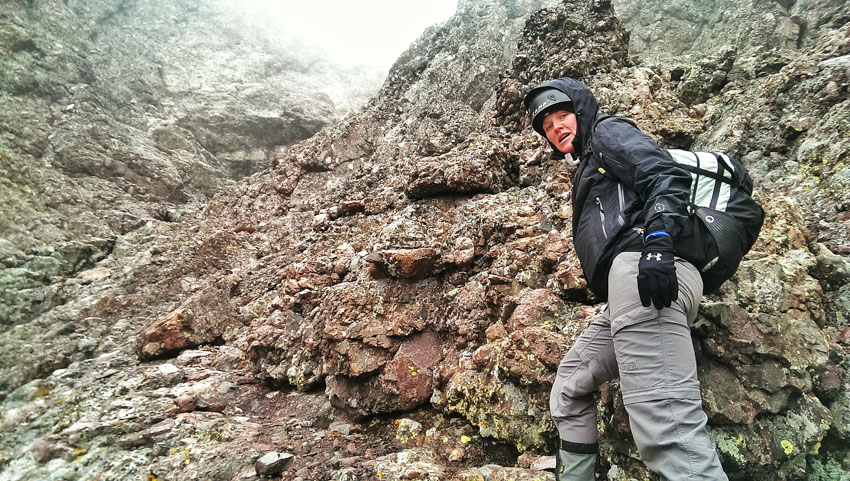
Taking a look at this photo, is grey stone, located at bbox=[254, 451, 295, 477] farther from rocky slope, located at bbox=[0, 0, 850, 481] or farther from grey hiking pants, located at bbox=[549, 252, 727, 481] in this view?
grey hiking pants, located at bbox=[549, 252, 727, 481]

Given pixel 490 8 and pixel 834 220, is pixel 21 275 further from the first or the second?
pixel 490 8

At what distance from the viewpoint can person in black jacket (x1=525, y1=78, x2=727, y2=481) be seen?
2.22 metres

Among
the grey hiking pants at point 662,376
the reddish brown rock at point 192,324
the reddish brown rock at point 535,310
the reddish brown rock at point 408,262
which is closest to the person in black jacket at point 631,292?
the grey hiking pants at point 662,376

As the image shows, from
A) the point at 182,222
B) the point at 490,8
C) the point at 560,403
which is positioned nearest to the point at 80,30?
the point at 182,222

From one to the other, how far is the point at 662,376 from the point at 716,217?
1.13 metres

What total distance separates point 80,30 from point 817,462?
91.7ft

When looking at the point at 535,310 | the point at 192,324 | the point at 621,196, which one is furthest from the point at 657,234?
the point at 192,324

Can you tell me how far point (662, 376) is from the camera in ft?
7.48

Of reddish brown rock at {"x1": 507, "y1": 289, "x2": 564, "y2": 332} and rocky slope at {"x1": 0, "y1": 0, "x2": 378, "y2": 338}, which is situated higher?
rocky slope at {"x1": 0, "y1": 0, "x2": 378, "y2": 338}

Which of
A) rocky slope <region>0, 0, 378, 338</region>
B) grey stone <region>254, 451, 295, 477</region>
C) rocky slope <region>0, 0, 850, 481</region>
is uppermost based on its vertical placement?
rocky slope <region>0, 0, 378, 338</region>

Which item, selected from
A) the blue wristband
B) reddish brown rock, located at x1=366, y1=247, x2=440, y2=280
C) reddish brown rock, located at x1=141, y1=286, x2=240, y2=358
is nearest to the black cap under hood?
the blue wristband

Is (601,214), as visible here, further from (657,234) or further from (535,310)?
(535,310)

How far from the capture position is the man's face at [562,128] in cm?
319

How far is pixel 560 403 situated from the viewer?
9.86 ft
